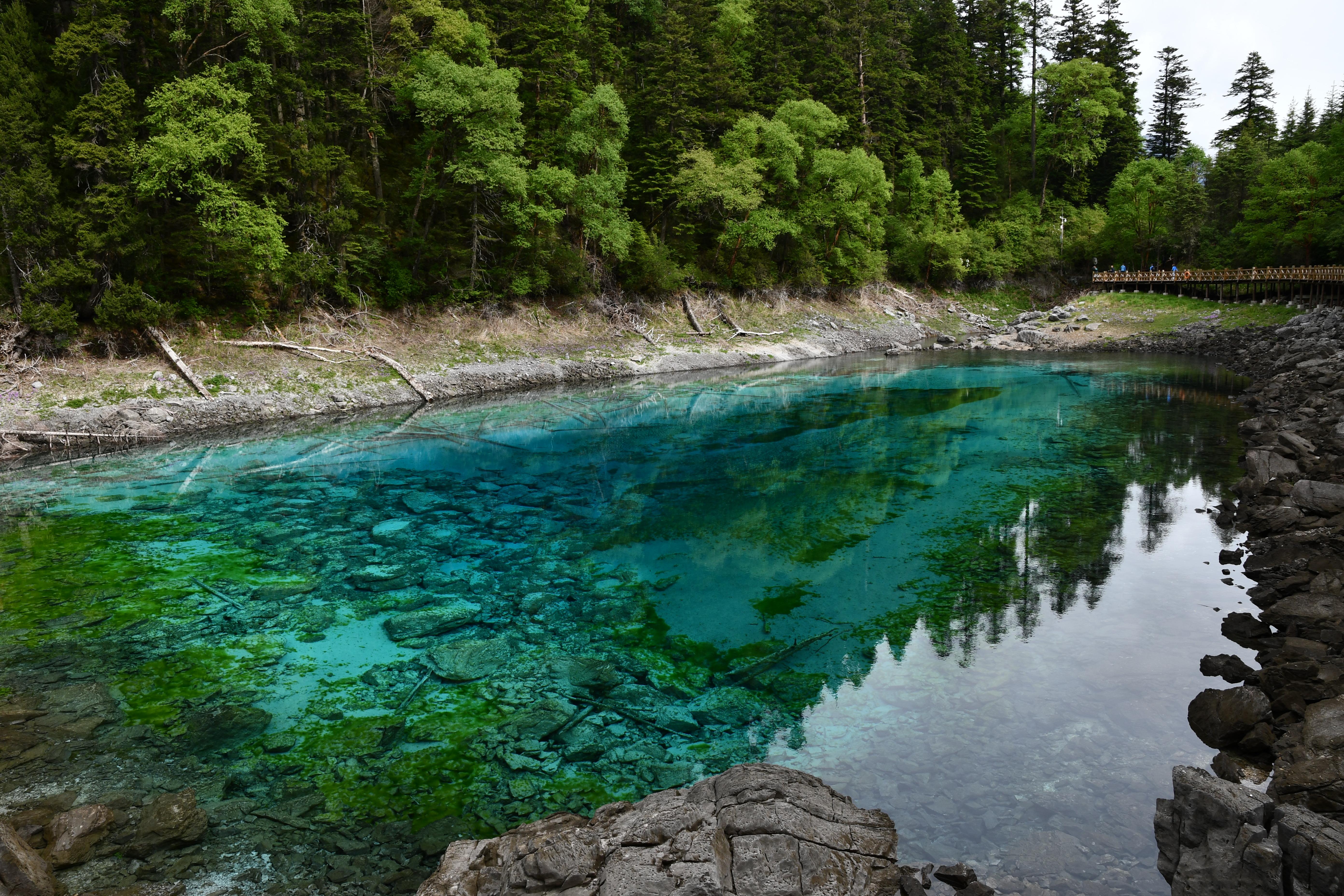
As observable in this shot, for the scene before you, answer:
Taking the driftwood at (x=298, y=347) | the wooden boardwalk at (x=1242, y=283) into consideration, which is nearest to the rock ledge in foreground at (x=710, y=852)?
the driftwood at (x=298, y=347)

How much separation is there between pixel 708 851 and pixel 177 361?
29.2 metres

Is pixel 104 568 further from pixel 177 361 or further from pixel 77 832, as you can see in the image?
pixel 177 361

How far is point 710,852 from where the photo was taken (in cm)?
491

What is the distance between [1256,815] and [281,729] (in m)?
8.92

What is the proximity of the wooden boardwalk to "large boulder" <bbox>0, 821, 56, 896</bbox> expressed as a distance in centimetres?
5192

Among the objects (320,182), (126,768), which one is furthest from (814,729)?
(320,182)

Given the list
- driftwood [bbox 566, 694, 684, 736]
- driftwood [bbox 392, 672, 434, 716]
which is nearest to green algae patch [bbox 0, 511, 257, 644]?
driftwood [bbox 392, 672, 434, 716]

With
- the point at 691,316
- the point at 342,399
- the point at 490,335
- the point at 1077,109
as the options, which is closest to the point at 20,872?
the point at 342,399

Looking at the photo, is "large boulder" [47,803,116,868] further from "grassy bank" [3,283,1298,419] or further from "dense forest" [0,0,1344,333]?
"dense forest" [0,0,1344,333]

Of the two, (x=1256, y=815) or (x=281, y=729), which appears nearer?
(x=1256, y=815)

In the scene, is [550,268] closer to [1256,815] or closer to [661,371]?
[661,371]

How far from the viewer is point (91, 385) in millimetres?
24391

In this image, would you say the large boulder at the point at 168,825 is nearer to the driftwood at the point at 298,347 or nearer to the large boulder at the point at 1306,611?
the large boulder at the point at 1306,611

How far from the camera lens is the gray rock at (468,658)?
9203 mm
